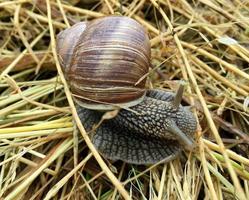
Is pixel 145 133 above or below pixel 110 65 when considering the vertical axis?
below

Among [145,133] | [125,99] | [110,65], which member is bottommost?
[145,133]

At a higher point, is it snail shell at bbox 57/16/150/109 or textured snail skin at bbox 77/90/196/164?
snail shell at bbox 57/16/150/109

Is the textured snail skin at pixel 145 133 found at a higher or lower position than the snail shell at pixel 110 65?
lower

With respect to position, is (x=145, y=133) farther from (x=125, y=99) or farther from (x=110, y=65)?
(x=110, y=65)

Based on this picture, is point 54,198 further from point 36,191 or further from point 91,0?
point 91,0

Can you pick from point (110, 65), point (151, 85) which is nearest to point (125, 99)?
point (110, 65)
